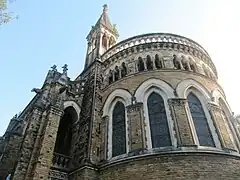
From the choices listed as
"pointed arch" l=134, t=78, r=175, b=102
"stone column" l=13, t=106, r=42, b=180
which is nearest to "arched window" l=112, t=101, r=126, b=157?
"pointed arch" l=134, t=78, r=175, b=102

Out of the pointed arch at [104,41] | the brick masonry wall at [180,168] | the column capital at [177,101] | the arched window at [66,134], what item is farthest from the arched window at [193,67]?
the pointed arch at [104,41]

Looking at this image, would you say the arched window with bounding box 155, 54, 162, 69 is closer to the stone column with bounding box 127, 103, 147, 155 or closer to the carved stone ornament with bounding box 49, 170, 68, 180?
the stone column with bounding box 127, 103, 147, 155

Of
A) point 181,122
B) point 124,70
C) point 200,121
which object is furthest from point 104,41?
point 181,122

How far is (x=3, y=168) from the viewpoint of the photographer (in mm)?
12109

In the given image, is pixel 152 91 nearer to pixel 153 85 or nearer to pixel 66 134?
pixel 153 85

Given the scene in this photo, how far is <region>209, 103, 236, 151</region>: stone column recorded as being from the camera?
9.87 metres

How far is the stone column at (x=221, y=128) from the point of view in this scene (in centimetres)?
987

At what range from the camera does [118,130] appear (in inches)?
439

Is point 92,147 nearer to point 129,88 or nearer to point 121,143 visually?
point 121,143

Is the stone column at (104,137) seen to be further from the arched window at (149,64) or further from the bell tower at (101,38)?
the bell tower at (101,38)

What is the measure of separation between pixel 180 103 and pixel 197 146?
7.27 feet

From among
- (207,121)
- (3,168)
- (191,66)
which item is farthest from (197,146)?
(3,168)

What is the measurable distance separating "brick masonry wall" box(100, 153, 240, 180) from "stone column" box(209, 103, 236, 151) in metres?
0.73

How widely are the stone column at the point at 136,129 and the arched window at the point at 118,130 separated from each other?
1.64ft
